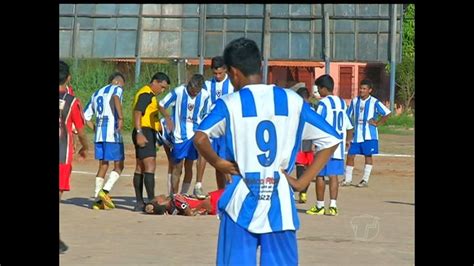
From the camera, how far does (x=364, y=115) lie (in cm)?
1859

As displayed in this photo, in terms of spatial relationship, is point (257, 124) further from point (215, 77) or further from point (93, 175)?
point (93, 175)

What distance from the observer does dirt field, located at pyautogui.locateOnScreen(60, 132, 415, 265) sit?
10.4m

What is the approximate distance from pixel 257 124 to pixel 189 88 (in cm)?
835

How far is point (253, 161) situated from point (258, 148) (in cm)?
8

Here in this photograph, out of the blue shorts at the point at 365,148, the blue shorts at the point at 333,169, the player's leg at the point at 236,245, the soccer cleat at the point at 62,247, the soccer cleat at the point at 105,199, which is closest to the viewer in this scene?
the player's leg at the point at 236,245

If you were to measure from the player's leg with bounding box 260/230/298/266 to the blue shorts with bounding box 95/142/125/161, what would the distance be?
8.52 metres

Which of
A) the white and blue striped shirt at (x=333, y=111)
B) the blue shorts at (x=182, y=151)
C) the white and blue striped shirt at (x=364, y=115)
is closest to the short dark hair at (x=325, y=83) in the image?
the white and blue striped shirt at (x=333, y=111)

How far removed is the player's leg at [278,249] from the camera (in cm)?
654

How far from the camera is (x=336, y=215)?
14109 mm

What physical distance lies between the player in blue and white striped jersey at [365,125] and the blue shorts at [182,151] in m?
4.26

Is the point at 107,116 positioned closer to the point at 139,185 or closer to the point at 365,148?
the point at 139,185

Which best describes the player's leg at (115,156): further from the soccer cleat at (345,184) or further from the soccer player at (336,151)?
the soccer cleat at (345,184)

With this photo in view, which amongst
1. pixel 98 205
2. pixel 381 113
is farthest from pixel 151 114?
pixel 381 113
